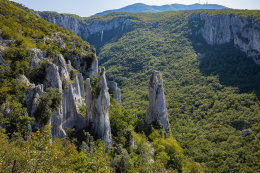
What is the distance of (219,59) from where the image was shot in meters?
69.4

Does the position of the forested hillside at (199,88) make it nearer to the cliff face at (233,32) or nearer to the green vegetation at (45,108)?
the cliff face at (233,32)

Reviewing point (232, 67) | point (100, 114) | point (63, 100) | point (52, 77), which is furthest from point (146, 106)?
point (52, 77)

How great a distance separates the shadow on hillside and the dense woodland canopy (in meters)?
0.28

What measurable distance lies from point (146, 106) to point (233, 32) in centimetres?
5569

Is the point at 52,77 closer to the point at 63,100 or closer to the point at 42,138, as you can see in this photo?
the point at 63,100

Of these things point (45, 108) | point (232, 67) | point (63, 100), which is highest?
point (45, 108)

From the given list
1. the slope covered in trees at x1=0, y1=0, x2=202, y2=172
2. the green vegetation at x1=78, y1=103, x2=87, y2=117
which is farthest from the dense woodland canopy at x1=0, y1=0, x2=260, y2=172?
the green vegetation at x1=78, y1=103, x2=87, y2=117

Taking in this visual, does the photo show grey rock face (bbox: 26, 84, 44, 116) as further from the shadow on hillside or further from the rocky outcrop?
the shadow on hillside

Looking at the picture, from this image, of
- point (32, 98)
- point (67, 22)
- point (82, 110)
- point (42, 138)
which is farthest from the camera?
point (67, 22)

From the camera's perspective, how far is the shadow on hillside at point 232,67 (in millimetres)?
52781

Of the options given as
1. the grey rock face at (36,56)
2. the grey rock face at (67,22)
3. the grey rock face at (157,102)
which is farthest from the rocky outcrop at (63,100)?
the grey rock face at (67,22)

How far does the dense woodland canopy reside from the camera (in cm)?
1098

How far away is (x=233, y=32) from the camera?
75.3 meters

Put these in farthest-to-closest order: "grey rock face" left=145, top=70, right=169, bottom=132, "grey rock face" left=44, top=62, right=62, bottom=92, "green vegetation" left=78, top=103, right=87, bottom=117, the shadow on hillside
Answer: the shadow on hillside, "grey rock face" left=145, top=70, right=169, bottom=132, "green vegetation" left=78, top=103, right=87, bottom=117, "grey rock face" left=44, top=62, right=62, bottom=92
